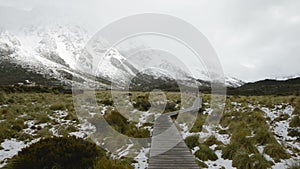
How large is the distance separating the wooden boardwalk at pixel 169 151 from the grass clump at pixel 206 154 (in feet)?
1.08

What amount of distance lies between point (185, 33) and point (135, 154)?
843cm

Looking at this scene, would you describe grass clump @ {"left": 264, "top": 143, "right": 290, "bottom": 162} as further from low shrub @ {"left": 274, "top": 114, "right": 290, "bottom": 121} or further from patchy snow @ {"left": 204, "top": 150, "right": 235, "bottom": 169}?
low shrub @ {"left": 274, "top": 114, "right": 290, "bottom": 121}

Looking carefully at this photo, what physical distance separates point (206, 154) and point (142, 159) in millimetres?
2291

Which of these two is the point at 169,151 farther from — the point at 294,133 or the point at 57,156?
the point at 294,133

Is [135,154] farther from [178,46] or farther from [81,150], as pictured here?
[178,46]

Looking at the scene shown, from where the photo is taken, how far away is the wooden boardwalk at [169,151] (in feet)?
24.9

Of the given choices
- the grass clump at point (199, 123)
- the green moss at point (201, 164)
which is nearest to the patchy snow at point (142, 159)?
the green moss at point (201, 164)

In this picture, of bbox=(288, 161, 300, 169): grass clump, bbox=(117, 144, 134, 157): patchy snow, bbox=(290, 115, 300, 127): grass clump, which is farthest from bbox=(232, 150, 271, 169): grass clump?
bbox=(290, 115, 300, 127): grass clump

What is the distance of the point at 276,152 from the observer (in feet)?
27.0

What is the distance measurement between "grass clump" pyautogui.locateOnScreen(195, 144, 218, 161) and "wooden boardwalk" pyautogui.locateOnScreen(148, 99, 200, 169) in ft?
1.08

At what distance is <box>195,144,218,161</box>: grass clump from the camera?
8312 millimetres

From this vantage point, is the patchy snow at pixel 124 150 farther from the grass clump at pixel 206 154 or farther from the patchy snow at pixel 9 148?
the patchy snow at pixel 9 148

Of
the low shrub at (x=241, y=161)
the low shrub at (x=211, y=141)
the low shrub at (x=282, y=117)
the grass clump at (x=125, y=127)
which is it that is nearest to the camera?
the low shrub at (x=241, y=161)

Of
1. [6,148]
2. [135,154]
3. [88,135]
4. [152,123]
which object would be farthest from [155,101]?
[6,148]
